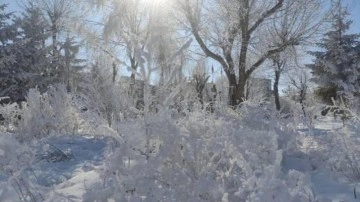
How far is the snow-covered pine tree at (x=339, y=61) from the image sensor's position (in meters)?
24.5

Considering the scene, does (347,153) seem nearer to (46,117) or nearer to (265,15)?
(46,117)

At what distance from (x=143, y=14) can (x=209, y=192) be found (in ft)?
59.7

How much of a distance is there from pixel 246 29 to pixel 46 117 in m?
10.4

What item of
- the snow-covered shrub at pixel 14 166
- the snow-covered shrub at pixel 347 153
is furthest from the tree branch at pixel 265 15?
the snow-covered shrub at pixel 14 166

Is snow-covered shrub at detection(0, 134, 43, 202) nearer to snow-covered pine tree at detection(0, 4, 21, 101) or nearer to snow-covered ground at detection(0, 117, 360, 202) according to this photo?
snow-covered ground at detection(0, 117, 360, 202)

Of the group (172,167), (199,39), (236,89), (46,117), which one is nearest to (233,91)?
(236,89)

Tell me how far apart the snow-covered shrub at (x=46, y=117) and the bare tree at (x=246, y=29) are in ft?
30.2

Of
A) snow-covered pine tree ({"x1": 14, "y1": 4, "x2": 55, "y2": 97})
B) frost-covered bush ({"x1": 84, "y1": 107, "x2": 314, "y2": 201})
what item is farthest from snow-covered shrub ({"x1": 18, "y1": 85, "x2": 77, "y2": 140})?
snow-covered pine tree ({"x1": 14, "y1": 4, "x2": 55, "y2": 97})

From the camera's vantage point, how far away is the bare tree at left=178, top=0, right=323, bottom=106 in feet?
52.1

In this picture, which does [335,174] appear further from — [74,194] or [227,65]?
[227,65]

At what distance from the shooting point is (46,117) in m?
7.21

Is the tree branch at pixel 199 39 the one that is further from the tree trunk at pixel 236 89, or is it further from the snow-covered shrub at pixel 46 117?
the snow-covered shrub at pixel 46 117

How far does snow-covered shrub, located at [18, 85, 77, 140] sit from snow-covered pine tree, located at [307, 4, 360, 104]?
19.8 metres

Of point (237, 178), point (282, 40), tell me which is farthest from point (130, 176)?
point (282, 40)
